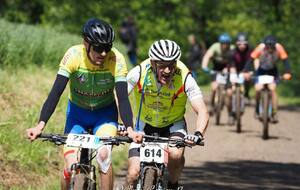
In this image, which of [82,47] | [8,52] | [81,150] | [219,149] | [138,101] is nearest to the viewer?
[81,150]

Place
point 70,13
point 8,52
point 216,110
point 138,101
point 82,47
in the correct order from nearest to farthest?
point 82,47, point 138,101, point 8,52, point 216,110, point 70,13

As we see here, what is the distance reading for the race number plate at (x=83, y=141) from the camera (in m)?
7.78

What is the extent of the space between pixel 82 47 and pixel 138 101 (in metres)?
1.20

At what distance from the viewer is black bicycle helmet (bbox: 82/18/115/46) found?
26.8 ft

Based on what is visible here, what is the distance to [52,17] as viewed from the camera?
38.1 metres

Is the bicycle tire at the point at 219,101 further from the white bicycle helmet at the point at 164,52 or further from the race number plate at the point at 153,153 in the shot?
the race number plate at the point at 153,153

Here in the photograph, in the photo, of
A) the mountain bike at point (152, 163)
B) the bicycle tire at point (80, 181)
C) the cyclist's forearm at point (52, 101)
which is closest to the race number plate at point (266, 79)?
the mountain bike at point (152, 163)

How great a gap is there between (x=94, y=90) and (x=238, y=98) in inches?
475

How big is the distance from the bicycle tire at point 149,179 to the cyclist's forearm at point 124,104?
0.53 meters

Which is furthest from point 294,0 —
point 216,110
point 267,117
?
point 267,117

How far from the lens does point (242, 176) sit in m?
13.9

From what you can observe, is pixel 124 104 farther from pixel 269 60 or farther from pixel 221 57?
pixel 221 57

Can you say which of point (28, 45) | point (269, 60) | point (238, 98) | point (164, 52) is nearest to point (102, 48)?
point (164, 52)

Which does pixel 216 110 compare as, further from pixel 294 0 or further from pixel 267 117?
pixel 294 0
